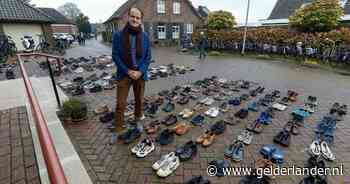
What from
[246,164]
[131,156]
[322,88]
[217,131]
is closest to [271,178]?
[246,164]

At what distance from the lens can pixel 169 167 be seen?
232 cm

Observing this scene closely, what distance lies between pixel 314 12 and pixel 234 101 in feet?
39.0

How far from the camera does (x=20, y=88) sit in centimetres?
482

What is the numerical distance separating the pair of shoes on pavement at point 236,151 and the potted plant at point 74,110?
8.30 ft

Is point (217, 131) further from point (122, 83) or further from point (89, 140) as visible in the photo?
point (89, 140)

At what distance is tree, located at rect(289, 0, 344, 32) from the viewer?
11742 mm

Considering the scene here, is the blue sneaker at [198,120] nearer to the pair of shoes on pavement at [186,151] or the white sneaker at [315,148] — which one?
the pair of shoes on pavement at [186,151]

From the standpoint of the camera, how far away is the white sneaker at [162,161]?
2.34 meters

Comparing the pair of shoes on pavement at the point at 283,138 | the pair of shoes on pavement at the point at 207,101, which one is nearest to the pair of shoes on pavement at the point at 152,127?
the pair of shoes on pavement at the point at 207,101

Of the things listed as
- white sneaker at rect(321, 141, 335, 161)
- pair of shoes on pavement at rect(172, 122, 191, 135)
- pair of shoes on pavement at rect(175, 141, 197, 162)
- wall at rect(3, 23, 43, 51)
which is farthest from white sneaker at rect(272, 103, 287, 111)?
wall at rect(3, 23, 43, 51)

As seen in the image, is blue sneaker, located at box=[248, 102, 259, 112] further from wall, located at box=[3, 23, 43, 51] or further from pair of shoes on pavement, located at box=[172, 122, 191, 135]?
wall, located at box=[3, 23, 43, 51]

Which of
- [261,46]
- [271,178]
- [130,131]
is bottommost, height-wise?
[271,178]

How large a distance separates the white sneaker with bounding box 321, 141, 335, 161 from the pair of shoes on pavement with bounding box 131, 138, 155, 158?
7.93 feet

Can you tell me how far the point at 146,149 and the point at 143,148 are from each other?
1.8 inches
